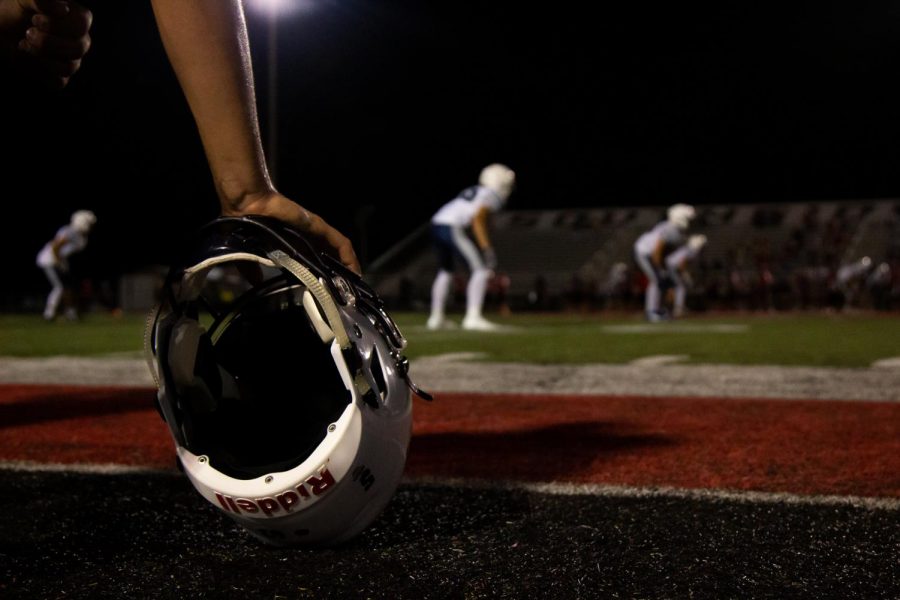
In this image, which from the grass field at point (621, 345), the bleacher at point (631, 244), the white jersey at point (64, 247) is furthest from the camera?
the bleacher at point (631, 244)

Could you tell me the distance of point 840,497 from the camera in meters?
2.12

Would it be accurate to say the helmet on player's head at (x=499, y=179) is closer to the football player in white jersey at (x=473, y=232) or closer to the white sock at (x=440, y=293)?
the football player in white jersey at (x=473, y=232)

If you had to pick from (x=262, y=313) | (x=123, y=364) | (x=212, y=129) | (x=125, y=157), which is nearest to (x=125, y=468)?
(x=262, y=313)

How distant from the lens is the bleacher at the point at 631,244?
26.7 meters

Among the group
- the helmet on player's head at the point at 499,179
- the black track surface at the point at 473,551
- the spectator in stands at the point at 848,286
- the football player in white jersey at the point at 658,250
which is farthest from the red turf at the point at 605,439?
the spectator in stands at the point at 848,286

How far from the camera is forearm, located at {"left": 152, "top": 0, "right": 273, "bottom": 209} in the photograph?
1273 mm

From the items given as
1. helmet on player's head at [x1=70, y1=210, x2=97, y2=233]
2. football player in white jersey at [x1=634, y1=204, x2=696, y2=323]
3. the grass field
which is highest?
the grass field

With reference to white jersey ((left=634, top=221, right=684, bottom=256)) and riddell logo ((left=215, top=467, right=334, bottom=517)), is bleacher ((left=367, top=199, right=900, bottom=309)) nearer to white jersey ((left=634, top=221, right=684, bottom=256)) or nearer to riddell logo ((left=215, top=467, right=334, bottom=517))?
white jersey ((left=634, top=221, right=684, bottom=256))

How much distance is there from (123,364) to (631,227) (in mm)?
26860

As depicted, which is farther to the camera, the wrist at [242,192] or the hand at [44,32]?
the hand at [44,32]

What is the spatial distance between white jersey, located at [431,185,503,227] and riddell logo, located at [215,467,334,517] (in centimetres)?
1017

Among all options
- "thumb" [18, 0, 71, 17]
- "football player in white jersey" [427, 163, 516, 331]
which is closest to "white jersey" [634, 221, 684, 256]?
"football player in white jersey" [427, 163, 516, 331]

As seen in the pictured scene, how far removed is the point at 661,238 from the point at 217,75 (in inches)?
585

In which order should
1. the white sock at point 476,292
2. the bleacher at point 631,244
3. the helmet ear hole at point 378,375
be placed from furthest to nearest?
1. the bleacher at point 631,244
2. the white sock at point 476,292
3. the helmet ear hole at point 378,375
